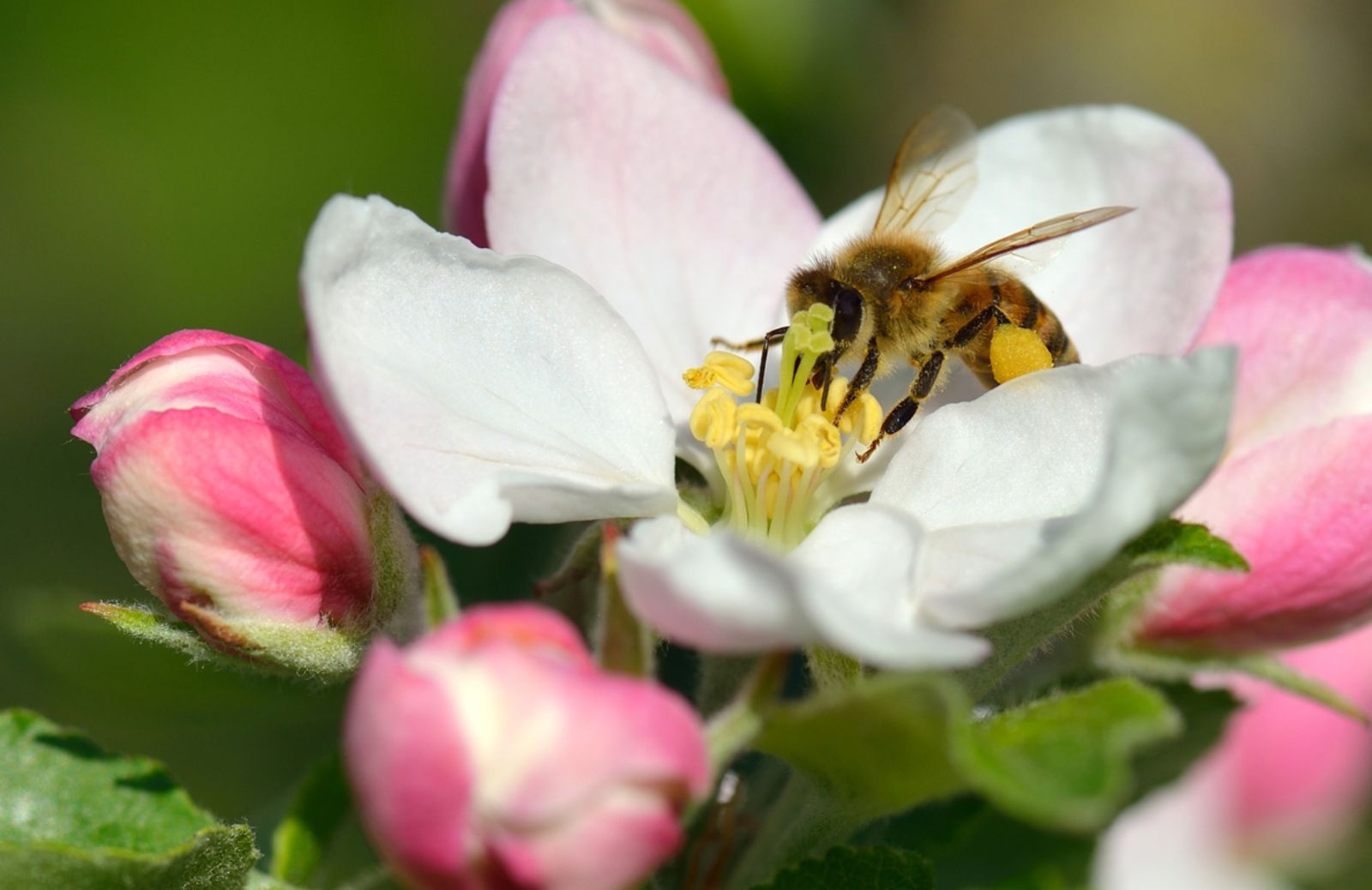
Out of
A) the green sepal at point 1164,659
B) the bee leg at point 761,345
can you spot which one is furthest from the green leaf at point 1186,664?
the bee leg at point 761,345

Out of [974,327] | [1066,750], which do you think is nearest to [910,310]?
[974,327]

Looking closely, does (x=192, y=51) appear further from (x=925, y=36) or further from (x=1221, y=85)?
(x=1221, y=85)

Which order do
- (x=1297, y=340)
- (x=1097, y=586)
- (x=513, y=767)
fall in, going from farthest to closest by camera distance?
1. (x=1297, y=340)
2. (x=1097, y=586)
3. (x=513, y=767)

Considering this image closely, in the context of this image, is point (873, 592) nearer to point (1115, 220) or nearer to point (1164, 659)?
point (1164, 659)

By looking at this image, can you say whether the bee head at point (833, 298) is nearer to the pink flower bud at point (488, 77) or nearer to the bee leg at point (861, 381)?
the bee leg at point (861, 381)

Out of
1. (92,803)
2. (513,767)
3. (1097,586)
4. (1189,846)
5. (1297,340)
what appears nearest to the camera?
(513,767)

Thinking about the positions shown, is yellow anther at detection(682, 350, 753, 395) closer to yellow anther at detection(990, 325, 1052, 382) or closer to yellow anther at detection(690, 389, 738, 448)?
yellow anther at detection(690, 389, 738, 448)

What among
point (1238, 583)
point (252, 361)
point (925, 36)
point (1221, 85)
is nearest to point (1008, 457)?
point (1238, 583)
